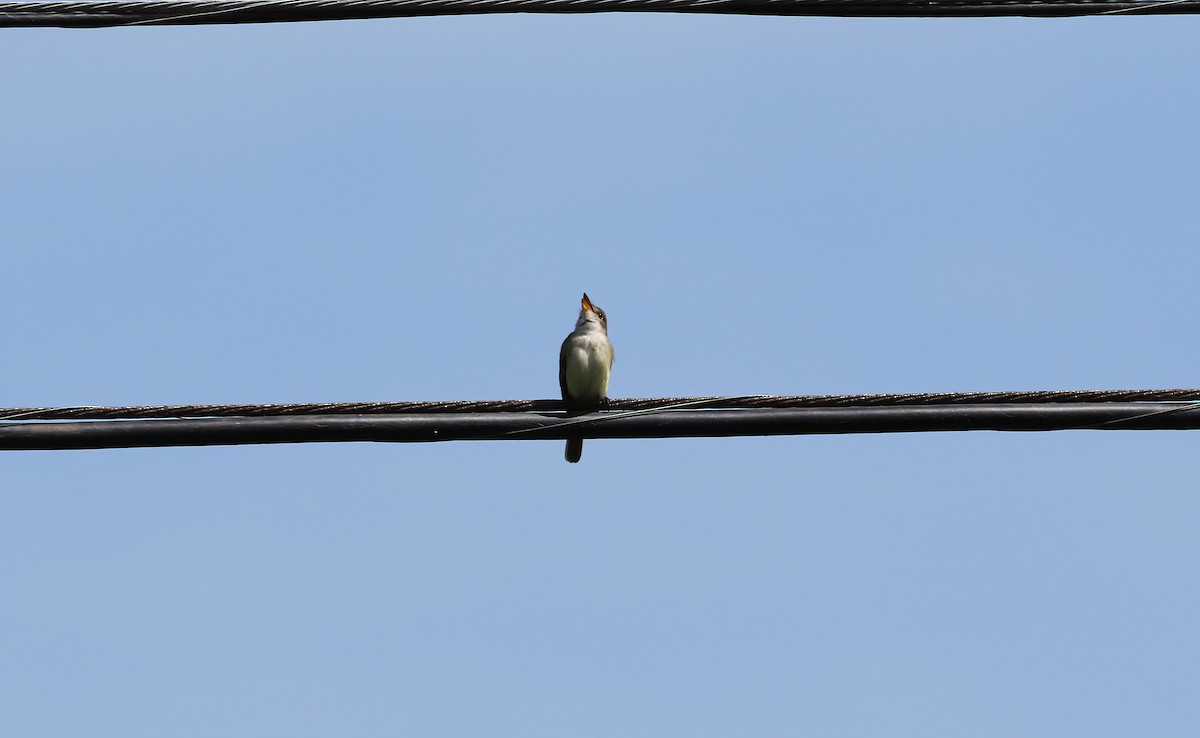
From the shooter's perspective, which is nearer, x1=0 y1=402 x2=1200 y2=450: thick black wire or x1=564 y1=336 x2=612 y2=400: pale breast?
x1=0 y1=402 x2=1200 y2=450: thick black wire

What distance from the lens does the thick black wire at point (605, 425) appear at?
20.9ft

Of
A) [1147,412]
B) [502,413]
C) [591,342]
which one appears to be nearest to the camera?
[1147,412]

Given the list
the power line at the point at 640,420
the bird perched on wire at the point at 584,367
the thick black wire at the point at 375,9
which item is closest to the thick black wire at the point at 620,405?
the power line at the point at 640,420

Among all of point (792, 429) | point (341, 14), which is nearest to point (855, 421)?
point (792, 429)

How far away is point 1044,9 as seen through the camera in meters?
6.85

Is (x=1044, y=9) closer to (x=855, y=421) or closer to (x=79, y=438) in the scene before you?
(x=855, y=421)

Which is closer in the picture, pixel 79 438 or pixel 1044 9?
pixel 79 438

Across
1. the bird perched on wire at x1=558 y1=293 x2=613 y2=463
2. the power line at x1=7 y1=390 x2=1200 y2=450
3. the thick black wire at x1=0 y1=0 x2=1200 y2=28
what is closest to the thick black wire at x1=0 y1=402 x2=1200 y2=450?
the power line at x1=7 y1=390 x2=1200 y2=450

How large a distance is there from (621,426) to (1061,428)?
2135 millimetres

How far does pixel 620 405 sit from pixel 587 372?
17.4ft

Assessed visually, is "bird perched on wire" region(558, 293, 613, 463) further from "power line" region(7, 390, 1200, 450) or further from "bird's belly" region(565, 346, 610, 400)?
"power line" region(7, 390, 1200, 450)

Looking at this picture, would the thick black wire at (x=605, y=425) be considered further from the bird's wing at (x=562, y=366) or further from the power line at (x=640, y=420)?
the bird's wing at (x=562, y=366)

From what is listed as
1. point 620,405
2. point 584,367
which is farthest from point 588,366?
point 620,405

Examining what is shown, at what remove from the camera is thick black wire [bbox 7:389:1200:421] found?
21.0 ft
